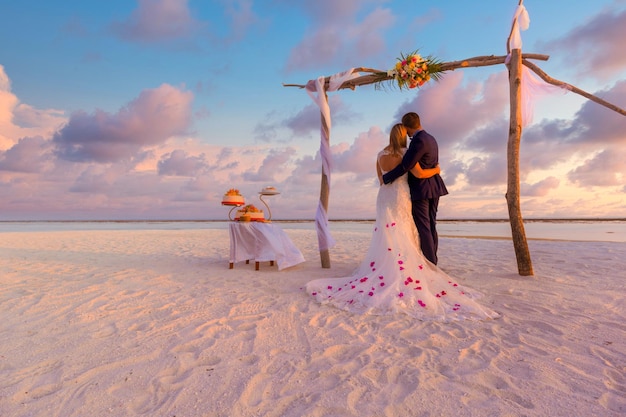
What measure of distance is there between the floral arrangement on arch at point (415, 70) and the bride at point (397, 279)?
58.4 inches

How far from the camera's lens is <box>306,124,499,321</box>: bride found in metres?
3.75

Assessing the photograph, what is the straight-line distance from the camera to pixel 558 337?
119 inches

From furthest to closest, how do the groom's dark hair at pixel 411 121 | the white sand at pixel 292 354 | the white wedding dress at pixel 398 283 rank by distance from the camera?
1. the groom's dark hair at pixel 411 121
2. the white wedding dress at pixel 398 283
3. the white sand at pixel 292 354

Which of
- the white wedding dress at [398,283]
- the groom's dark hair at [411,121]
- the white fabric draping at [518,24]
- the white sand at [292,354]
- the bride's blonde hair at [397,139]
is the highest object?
the white fabric draping at [518,24]

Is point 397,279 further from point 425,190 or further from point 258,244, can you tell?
point 258,244

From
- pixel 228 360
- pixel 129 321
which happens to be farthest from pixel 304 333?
pixel 129 321

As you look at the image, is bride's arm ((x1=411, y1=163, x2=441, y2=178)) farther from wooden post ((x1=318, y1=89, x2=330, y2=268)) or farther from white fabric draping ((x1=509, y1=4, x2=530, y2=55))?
white fabric draping ((x1=509, y1=4, x2=530, y2=55))

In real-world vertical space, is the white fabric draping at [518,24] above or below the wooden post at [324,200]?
Result: above

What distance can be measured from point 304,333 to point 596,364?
224 cm

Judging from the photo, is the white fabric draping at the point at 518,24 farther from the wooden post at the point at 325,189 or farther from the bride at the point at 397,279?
the wooden post at the point at 325,189

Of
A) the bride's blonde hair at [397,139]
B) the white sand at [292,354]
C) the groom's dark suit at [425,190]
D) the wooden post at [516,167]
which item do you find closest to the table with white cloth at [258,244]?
the white sand at [292,354]

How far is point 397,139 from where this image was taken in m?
4.84

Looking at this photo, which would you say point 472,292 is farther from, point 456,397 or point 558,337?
point 456,397

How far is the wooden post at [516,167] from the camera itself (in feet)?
18.6
